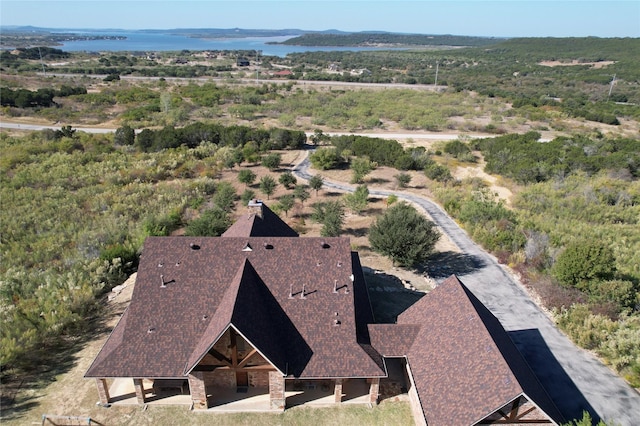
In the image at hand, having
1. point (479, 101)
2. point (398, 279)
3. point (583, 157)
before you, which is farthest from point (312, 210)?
point (479, 101)

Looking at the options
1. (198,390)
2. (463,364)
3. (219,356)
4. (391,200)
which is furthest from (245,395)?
(391,200)

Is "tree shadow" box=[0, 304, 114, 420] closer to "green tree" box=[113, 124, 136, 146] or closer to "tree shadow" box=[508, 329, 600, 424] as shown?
"tree shadow" box=[508, 329, 600, 424]

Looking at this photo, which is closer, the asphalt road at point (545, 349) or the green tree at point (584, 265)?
the asphalt road at point (545, 349)

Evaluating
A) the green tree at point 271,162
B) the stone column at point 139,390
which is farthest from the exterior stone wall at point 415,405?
the green tree at point 271,162

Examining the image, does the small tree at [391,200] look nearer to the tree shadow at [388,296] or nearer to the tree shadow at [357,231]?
the tree shadow at [357,231]

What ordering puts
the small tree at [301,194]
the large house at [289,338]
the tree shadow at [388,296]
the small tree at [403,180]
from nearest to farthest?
1. the large house at [289,338]
2. the tree shadow at [388,296]
3. the small tree at [301,194]
4. the small tree at [403,180]

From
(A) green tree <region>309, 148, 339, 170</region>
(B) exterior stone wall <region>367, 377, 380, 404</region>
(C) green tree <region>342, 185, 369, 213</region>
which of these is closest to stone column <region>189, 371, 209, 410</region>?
(B) exterior stone wall <region>367, 377, 380, 404</region>

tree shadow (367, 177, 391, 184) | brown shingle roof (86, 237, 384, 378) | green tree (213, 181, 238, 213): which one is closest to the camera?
brown shingle roof (86, 237, 384, 378)

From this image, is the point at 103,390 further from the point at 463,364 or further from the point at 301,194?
the point at 301,194
